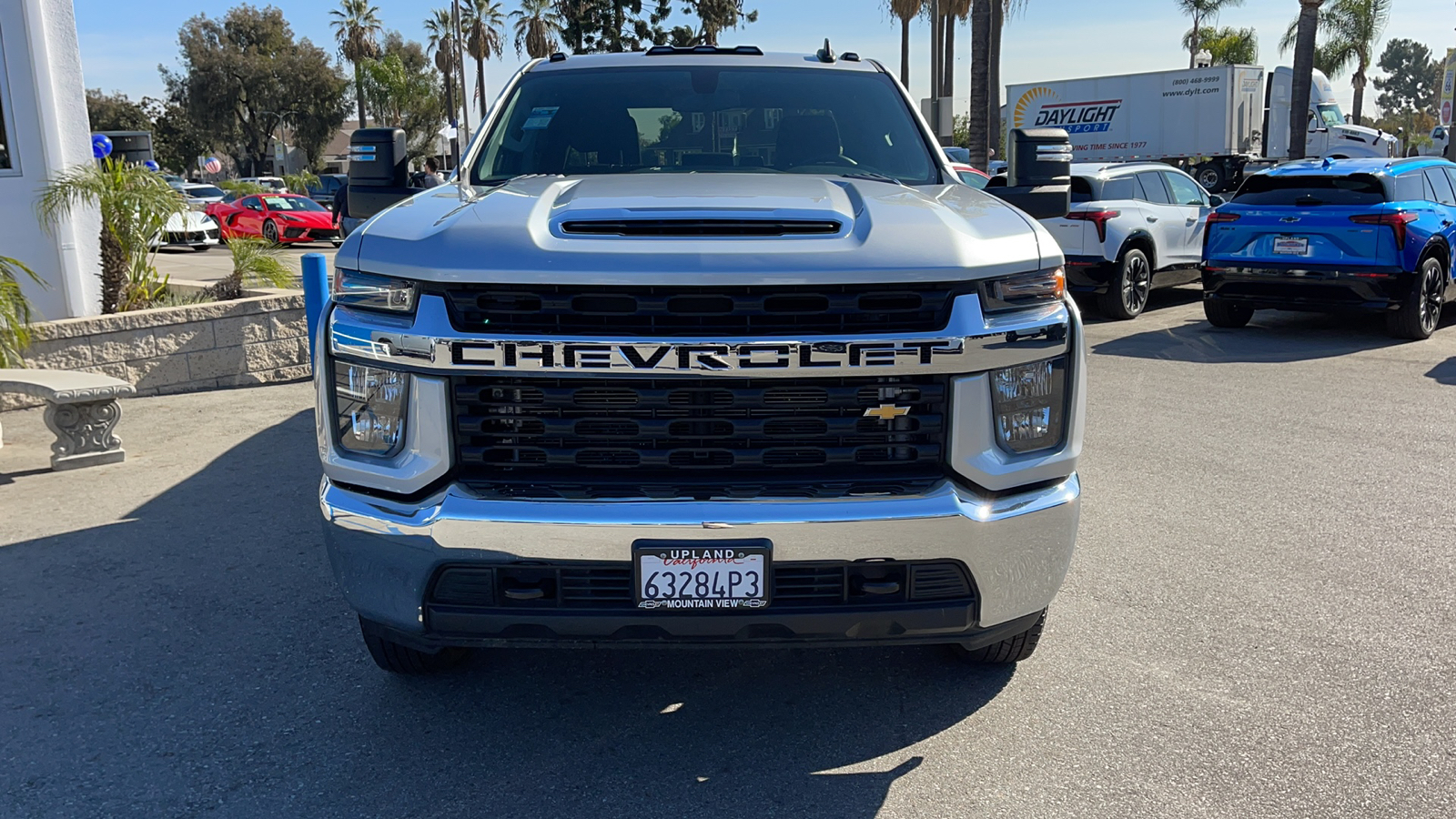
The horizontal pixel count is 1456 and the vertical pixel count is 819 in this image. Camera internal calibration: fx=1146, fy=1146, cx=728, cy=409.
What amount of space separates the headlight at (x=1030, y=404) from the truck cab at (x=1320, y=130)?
3046cm

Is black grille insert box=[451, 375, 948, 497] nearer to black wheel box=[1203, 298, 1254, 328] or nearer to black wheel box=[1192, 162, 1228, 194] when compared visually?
black wheel box=[1203, 298, 1254, 328]

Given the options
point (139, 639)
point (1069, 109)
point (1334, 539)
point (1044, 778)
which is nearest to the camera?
point (1044, 778)

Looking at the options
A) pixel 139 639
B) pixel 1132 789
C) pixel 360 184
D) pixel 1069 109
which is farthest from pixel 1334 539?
pixel 1069 109

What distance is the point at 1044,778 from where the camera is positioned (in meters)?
3.08

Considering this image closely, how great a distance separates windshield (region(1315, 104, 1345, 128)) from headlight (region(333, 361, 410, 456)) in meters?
34.4

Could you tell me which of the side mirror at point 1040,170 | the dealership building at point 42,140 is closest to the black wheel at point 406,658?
the side mirror at point 1040,170

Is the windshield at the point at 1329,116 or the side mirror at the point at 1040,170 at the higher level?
Answer: the windshield at the point at 1329,116

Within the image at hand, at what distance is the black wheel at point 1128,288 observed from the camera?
40.9 ft

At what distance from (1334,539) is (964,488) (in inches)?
123

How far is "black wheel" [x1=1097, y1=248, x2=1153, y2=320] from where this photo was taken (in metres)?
12.5

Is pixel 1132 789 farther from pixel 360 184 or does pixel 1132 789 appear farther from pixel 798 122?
pixel 360 184

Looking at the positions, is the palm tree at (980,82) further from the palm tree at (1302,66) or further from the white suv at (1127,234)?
the white suv at (1127,234)

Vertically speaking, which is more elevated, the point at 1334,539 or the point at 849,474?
the point at 849,474

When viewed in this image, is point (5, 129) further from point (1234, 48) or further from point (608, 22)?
point (1234, 48)
